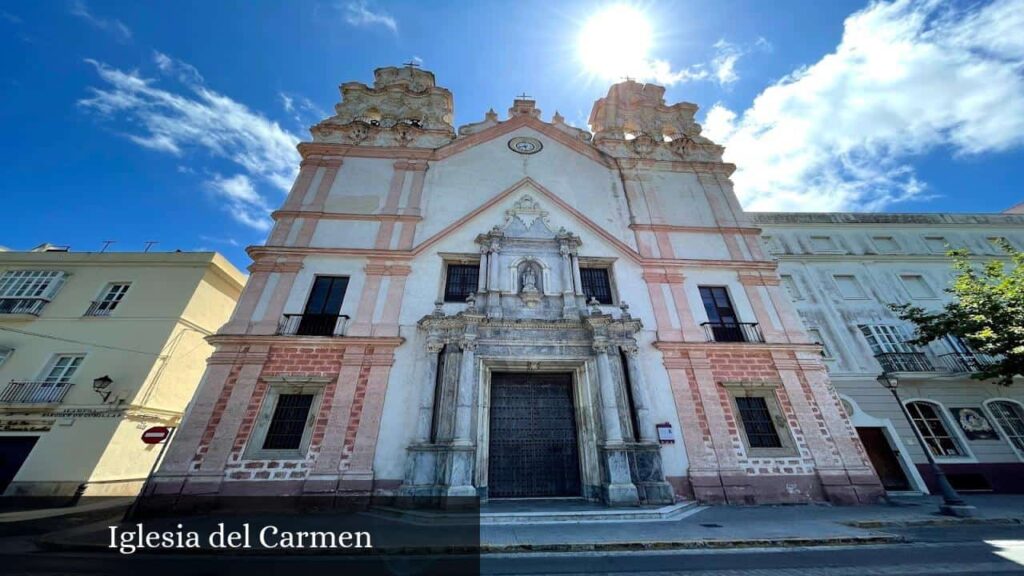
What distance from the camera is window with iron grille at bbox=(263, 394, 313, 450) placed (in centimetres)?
881

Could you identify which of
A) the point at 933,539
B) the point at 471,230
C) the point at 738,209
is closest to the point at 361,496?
the point at 471,230

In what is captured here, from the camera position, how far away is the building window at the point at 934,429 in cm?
1192

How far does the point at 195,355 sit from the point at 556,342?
15.5 m

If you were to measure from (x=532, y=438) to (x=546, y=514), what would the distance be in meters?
2.61

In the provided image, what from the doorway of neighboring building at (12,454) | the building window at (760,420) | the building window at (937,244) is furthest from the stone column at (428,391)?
the building window at (937,244)

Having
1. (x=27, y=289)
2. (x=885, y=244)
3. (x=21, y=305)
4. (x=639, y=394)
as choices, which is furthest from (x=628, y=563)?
(x=27, y=289)

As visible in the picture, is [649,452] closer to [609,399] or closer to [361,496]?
[609,399]

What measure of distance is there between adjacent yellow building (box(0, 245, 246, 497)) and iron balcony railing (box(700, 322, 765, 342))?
19958 mm

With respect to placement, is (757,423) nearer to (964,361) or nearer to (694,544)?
(694,544)

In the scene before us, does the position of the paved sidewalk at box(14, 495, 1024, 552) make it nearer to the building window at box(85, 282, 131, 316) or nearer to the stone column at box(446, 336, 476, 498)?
the stone column at box(446, 336, 476, 498)

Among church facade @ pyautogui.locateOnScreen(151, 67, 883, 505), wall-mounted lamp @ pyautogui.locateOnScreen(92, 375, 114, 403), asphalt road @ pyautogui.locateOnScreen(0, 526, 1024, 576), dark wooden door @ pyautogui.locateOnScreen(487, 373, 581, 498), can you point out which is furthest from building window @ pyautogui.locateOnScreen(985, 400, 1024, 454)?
wall-mounted lamp @ pyautogui.locateOnScreen(92, 375, 114, 403)

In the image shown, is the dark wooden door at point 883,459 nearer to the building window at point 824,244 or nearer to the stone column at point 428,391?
the building window at point 824,244

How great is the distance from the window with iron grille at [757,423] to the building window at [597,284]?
16.1 ft

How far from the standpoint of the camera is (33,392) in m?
12.2
